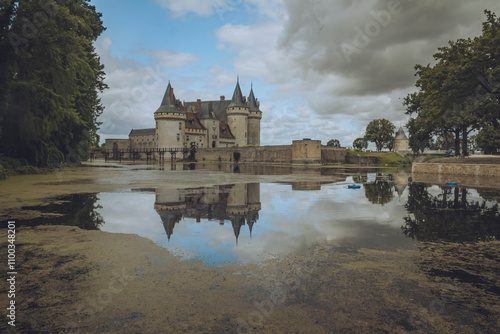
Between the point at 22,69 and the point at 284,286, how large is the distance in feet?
73.7

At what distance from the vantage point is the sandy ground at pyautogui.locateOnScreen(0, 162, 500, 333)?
317 cm

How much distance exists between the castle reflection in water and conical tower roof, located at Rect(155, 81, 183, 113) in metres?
61.1

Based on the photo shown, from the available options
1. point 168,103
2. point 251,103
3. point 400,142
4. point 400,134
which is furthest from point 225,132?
point 400,134

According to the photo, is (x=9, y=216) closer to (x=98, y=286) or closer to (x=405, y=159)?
(x=98, y=286)

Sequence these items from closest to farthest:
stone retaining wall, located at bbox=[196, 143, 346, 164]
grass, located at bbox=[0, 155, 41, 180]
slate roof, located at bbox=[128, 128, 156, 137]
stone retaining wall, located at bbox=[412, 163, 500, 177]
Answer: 1. grass, located at bbox=[0, 155, 41, 180]
2. stone retaining wall, located at bbox=[412, 163, 500, 177]
3. stone retaining wall, located at bbox=[196, 143, 346, 164]
4. slate roof, located at bbox=[128, 128, 156, 137]

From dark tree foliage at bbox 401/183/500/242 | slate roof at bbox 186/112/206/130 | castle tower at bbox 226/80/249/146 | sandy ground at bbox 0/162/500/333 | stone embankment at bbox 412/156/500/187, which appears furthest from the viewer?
castle tower at bbox 226/80/249/146

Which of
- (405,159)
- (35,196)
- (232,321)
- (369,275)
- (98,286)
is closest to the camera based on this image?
(232,321)

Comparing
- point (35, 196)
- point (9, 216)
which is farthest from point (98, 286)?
point (35, 196)

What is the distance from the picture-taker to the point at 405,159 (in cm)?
5691

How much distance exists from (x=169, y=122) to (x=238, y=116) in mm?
16495

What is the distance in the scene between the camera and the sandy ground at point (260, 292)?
125 inches

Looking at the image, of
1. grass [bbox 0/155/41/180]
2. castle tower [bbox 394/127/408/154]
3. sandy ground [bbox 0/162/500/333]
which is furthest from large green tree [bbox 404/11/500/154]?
castle tower [bbox 394/127/408/154]

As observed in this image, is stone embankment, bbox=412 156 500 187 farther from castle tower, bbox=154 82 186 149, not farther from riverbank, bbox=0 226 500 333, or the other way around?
castle tower, bbox=154 82 186 149

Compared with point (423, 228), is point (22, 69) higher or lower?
higher
